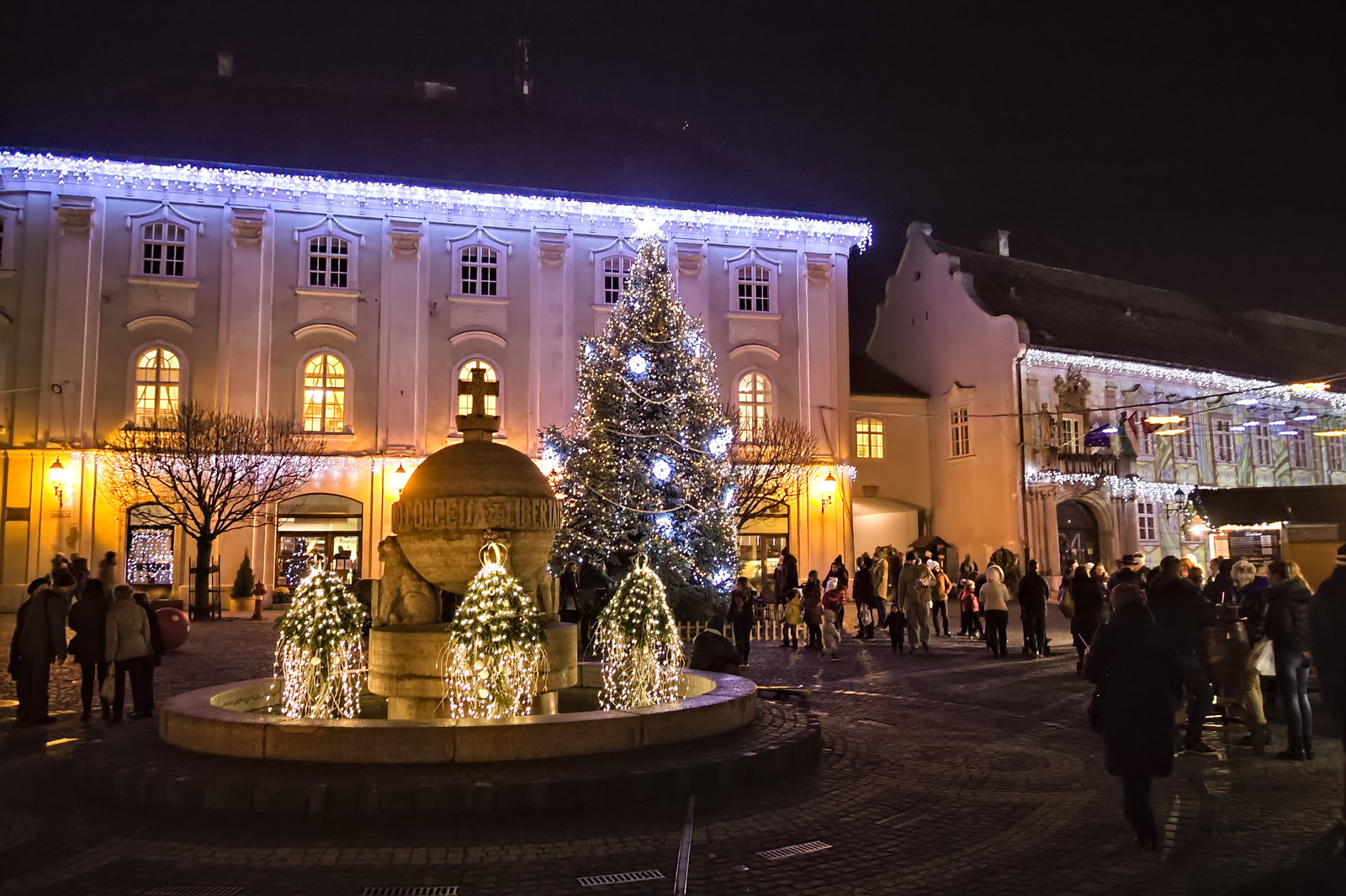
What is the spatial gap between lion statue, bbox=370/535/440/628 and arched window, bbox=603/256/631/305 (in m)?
23.7

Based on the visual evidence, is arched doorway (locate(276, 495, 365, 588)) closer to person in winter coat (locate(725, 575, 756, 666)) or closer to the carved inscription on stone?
person in winter coat (locate(725, 575, 756, 666))

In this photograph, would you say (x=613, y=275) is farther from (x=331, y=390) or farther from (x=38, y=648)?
(x=38, y=648)

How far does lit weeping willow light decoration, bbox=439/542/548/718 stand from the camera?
944 centimetres

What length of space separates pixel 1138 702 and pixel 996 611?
1161 cm

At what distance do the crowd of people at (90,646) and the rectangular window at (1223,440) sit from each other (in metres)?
39.8

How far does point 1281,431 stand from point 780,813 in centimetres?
3929

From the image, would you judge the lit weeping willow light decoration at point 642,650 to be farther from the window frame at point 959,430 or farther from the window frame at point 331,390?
the window frame at point 959,430

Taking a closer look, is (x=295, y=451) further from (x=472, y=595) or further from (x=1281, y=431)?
(x=1281, y=431)

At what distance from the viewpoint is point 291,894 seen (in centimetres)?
545

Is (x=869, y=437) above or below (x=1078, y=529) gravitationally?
above

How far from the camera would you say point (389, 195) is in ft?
104

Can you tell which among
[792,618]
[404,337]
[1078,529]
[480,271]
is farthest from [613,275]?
[1078,529]

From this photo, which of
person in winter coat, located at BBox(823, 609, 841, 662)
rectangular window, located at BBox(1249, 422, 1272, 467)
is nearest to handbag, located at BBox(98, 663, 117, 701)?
person in winter coat, located at BBox(823, 609, 841, 662)

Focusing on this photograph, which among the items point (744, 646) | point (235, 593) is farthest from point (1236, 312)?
point (235, 593)
